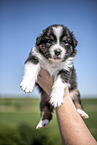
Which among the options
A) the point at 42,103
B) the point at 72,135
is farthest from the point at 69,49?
the point at 72,135

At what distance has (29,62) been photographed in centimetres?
316

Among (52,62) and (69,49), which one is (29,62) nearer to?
(52,62)

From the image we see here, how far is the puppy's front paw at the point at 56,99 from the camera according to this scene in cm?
272

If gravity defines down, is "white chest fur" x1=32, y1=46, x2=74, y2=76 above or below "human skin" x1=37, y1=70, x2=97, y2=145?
above

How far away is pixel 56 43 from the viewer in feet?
9.85

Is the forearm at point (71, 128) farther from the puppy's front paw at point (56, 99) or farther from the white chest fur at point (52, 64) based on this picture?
the white chest fur at point (52, 64)

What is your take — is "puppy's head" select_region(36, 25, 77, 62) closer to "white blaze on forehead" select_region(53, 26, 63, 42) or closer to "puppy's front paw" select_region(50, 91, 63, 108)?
"white blaze on forehead" select_region(53, 26, 63, 42)

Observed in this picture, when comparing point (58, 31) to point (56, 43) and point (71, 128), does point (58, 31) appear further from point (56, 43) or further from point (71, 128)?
point (71, 128)

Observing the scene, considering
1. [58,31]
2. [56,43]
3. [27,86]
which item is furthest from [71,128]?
[58,31]

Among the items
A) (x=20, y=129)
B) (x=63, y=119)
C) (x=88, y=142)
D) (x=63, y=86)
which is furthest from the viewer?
(x=20, y=129)

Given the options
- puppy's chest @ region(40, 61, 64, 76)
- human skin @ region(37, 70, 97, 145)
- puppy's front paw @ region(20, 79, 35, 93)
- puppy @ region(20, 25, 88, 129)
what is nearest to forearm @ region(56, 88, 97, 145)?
human skin @ region(37, 70, 97, 145)

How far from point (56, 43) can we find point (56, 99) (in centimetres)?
102

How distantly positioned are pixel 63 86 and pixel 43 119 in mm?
967

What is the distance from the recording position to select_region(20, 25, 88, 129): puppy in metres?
2.88
